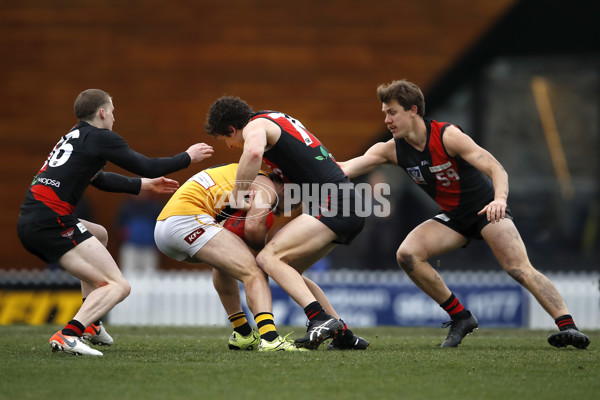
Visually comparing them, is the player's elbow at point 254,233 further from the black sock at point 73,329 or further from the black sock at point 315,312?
the black sock at point 73,329

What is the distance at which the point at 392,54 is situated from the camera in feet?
52.2

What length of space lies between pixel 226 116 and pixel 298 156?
64 cm

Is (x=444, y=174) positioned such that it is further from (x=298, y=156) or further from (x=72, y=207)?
(x=72, y=207)

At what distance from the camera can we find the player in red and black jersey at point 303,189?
6.10 m

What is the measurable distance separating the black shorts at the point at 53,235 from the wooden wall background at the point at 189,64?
32.4ft

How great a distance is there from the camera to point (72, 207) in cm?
622

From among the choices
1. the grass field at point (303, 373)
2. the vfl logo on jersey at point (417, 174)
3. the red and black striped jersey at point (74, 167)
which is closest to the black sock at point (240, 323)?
the grass field at point (303, 373)

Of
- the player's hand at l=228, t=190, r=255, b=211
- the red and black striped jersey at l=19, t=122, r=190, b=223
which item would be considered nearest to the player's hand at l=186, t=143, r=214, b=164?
the red and black striped jersey at l=19, t=122, r=190, b=223

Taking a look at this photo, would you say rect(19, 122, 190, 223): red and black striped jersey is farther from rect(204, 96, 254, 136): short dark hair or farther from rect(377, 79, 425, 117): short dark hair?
rect(377, 79, 425, 117): short dark hair

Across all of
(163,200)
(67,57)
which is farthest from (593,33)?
(67,57)

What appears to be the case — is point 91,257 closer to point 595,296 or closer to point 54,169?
point 54,169

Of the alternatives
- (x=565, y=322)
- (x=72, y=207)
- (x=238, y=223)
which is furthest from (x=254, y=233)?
(x=565, y=322)

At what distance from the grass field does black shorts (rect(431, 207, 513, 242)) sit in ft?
3.11

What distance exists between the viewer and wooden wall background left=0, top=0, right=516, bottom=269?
15898 millimetres
